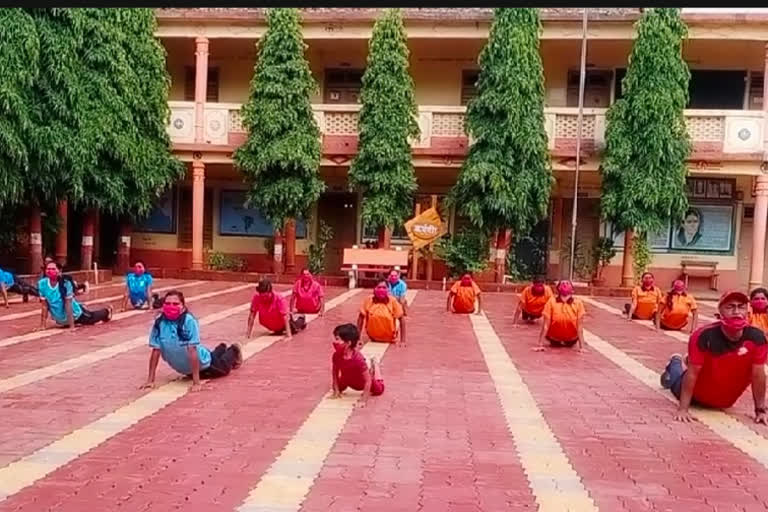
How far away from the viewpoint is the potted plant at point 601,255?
20500 millimetres

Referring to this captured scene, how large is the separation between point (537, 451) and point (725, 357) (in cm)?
197

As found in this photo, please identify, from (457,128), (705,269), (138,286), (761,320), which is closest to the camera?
(761,320)

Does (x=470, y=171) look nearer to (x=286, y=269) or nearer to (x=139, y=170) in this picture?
(x=286, y=269)

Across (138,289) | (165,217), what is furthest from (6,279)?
(165,217)

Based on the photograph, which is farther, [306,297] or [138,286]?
[138,286]

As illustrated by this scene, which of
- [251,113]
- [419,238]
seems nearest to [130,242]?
[251,113]

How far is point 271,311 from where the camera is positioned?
406 inches

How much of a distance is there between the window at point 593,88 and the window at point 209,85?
34.7 feet

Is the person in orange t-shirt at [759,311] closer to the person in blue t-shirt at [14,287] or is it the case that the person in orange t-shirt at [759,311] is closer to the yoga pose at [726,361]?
the yoga pose at [726,361]

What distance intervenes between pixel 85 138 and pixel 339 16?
24.0ft

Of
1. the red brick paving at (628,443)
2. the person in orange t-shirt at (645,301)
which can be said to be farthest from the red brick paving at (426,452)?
the person in orange t-shirt at (645,301)

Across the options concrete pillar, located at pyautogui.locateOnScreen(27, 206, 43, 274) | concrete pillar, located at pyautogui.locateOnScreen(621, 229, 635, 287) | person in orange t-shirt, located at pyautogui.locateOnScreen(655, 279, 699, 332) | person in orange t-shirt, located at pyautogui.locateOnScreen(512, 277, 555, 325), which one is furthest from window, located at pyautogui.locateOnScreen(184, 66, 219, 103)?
person in orange t-shirt, located at pyautogui.locateOnScreen(655, 279, 699, 332)

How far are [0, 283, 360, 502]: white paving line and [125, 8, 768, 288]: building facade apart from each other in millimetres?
14212

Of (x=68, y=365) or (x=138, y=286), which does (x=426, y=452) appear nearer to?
(x=68, y=365)
